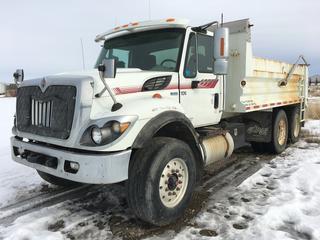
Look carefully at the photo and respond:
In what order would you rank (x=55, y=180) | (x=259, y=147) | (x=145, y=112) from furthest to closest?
(x=259, y=147) → (x=55, y=180) → (x=145, y=112)

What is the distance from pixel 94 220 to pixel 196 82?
7.97 ft

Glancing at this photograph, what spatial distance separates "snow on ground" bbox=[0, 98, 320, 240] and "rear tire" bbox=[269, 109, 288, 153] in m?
1.35

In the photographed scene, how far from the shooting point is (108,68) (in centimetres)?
339

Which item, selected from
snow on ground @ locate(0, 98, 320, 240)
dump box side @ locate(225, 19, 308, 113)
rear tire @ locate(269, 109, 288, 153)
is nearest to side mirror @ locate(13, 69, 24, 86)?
snow on ground @ locate(0, 98, 320, 240)

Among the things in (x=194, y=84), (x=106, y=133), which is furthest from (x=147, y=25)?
(x=106, y=133)

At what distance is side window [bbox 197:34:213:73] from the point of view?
16.5 feet

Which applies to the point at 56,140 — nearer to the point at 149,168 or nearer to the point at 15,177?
the point at 149,168

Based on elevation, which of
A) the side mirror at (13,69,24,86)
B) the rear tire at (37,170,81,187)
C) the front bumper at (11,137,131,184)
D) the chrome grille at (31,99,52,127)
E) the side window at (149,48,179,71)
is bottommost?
the rear tire at (37,170,81,187)

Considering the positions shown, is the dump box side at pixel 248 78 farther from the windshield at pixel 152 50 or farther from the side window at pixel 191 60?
the windshield at pixel 152 50

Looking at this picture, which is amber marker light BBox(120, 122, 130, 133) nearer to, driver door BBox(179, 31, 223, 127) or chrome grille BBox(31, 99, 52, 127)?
chrome grille BBox(31, 99, 52, 127)

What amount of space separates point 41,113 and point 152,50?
1.84 meters

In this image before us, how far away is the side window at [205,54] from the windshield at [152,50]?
0.43 m

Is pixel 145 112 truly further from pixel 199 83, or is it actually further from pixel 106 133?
pixel 199 83

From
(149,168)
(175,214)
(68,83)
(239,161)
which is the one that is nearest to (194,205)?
(175,214)
